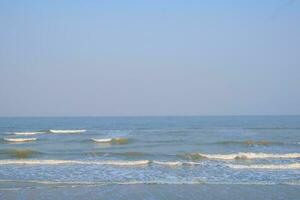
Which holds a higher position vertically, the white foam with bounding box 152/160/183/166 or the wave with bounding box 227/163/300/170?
the wave with bounding box 227/163/300/170

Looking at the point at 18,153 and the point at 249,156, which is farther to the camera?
the point at 18,153

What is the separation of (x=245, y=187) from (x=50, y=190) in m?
6.12

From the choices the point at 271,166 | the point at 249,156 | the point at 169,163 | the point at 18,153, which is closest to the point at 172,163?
the point at 169,163

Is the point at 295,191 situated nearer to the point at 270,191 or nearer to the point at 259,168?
the point at 270,191

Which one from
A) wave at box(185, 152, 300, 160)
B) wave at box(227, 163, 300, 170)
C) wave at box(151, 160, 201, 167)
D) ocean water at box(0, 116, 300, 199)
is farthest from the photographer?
wave at box(185, 152, 300, 160)

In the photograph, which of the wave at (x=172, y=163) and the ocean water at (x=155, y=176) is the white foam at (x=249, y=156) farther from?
the wave at (x=172, y=163)

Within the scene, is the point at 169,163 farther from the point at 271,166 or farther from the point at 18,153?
the point at 18,153

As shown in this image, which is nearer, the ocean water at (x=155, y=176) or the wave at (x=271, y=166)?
the ocean water at (x=155, y=176)

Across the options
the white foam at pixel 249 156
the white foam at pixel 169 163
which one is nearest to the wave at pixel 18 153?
the white foam at pixel 169 163

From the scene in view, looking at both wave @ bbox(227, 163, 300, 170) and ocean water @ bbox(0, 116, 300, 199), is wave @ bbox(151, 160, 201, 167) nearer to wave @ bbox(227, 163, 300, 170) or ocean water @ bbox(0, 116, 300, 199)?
ocean water @ bbox(0, 116, 300, 199)

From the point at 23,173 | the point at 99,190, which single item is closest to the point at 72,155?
the point at 23,173

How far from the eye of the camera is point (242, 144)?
98.2 feet

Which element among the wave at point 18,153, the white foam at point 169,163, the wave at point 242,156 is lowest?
the wave at point 18,153

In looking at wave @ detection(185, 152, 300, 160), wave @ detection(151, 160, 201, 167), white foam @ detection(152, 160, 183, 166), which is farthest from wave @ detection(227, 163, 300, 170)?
wave @ detection(185, 152, 300, 160)
